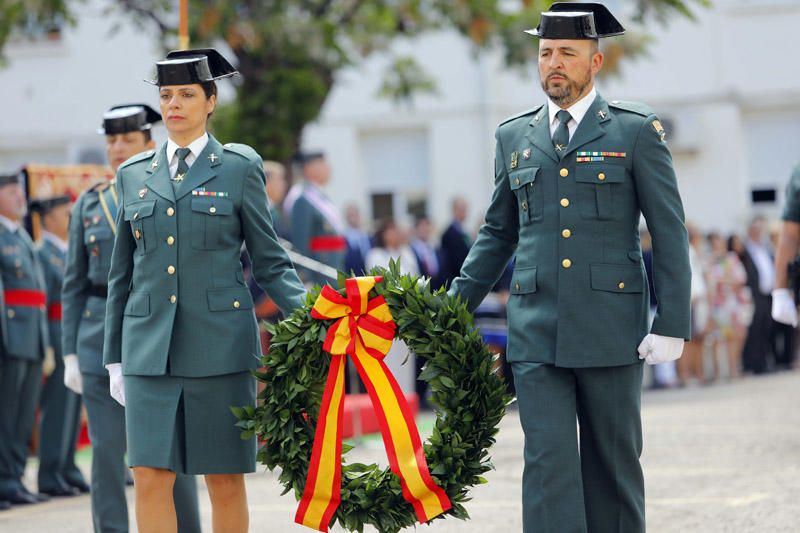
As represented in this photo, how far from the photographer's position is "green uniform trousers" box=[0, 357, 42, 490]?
9.99 meters

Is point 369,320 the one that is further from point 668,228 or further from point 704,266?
point 704,266

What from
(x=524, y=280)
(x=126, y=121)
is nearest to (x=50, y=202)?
(x=126, y=121)

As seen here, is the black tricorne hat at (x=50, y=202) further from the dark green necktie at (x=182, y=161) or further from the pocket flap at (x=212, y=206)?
the pocket flap at (x=212, y=206)

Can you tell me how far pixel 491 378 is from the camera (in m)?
5.57

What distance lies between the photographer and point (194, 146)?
603 cm

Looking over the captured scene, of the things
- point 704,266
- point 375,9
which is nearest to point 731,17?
point 704,266

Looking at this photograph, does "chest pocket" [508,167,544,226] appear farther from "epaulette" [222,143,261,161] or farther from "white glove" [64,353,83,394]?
"white glove" [64,353,83,394]

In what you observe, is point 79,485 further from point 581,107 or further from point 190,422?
point 581,107

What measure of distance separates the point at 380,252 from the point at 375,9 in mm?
2578

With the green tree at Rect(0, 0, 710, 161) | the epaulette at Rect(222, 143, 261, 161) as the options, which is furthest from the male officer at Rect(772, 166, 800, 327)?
the green tree at Rect(0, 0, 710, 161)

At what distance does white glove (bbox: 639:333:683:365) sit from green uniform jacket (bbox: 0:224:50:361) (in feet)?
19.1

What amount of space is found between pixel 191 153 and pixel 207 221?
32 centimetres

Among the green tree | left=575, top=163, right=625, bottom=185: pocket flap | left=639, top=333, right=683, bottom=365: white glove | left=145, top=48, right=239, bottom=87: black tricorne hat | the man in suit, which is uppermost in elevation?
the green tree

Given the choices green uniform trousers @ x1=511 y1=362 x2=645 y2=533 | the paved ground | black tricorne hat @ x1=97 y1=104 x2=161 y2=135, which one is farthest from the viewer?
the paved ground
